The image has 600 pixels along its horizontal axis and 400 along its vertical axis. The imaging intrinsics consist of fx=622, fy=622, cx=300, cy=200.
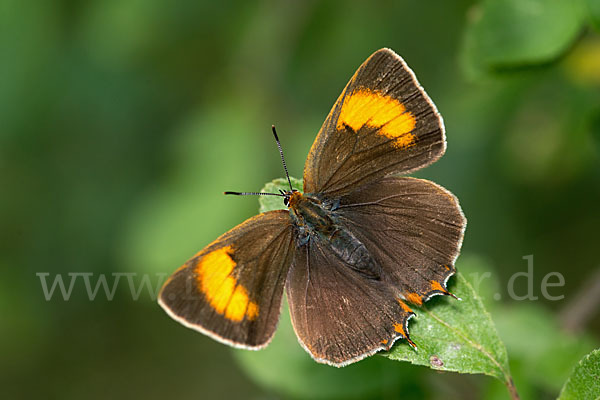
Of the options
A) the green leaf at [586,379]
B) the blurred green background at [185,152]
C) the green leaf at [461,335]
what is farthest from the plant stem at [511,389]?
the blurred green background at [185,152]

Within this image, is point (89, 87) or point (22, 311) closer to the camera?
point (22, 311)

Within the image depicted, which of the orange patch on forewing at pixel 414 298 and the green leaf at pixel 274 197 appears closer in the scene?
the orange patch on forewing at pixel 414 298

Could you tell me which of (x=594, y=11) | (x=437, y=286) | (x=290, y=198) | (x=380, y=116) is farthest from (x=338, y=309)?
(x=594, y=11)

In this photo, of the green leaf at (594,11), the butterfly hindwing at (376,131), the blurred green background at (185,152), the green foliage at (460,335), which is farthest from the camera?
the blurred green background at (185,152)

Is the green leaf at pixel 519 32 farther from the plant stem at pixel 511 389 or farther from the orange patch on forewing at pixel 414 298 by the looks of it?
the plant stem at pixel 511 389

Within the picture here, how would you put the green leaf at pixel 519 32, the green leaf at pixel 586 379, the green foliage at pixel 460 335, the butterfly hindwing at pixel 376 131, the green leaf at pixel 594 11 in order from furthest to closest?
1. the green leaf at pixel 519 32
2. the butterfly hindwing at pixel 376 131
3. the green leaf at pixel 594 11
4. the green foliage at pixel 460 335
5. the green leaf at pixel 586 379

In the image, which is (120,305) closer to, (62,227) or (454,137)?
(62,227)

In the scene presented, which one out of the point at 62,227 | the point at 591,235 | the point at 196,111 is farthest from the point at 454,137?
the point at 62,227

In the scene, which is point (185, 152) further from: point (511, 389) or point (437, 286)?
point (511, 389)
